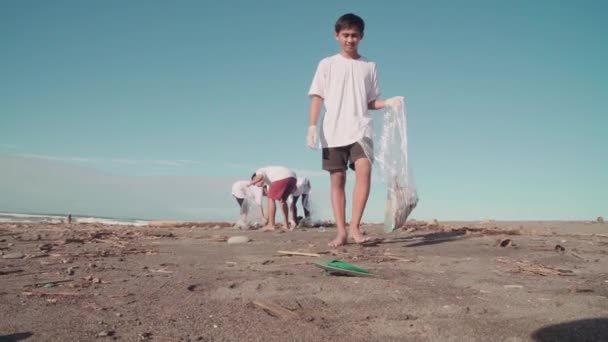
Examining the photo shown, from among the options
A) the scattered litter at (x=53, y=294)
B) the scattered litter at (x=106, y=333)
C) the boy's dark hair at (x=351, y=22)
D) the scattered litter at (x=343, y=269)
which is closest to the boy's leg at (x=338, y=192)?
the boy's dark hair at (x=351, y=22)

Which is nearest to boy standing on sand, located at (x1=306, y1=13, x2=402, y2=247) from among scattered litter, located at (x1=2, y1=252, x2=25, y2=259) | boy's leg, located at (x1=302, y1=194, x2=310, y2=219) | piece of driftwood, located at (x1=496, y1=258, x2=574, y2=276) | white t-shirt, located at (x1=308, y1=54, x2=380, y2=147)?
white t-shirt, located at (x1=308, y1=54, x2=380, y2=147)

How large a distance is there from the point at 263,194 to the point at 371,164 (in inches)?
250

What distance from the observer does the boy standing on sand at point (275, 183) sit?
367 inches

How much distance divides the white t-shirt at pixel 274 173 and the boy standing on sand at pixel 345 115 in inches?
174

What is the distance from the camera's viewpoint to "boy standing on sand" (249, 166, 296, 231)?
932 cm

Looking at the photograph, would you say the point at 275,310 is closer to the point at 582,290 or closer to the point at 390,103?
the point at 582,290

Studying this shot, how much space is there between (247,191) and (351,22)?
A: 264 inches

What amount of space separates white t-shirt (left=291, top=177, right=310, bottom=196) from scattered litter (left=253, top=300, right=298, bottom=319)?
899 centimetres

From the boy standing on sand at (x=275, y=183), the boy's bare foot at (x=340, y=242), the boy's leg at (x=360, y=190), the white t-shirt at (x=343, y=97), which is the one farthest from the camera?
the boy standing on sand at (x=275, y=183)

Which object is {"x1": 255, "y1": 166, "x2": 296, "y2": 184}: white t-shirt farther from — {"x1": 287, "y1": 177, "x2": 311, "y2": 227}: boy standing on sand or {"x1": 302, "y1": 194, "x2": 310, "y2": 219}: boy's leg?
{"x1": 302, "y1": 194, "x2": 310, "y2": 219}: boy's leg

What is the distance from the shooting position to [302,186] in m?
11.4

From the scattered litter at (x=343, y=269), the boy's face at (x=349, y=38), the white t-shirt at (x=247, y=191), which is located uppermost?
the boy's face at (x=349, y=38)

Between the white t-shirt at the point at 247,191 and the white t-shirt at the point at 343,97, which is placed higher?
the white t-shirt at the point at 343,97

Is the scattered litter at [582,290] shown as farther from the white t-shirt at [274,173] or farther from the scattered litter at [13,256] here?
the white t-shirt at [274,173]
